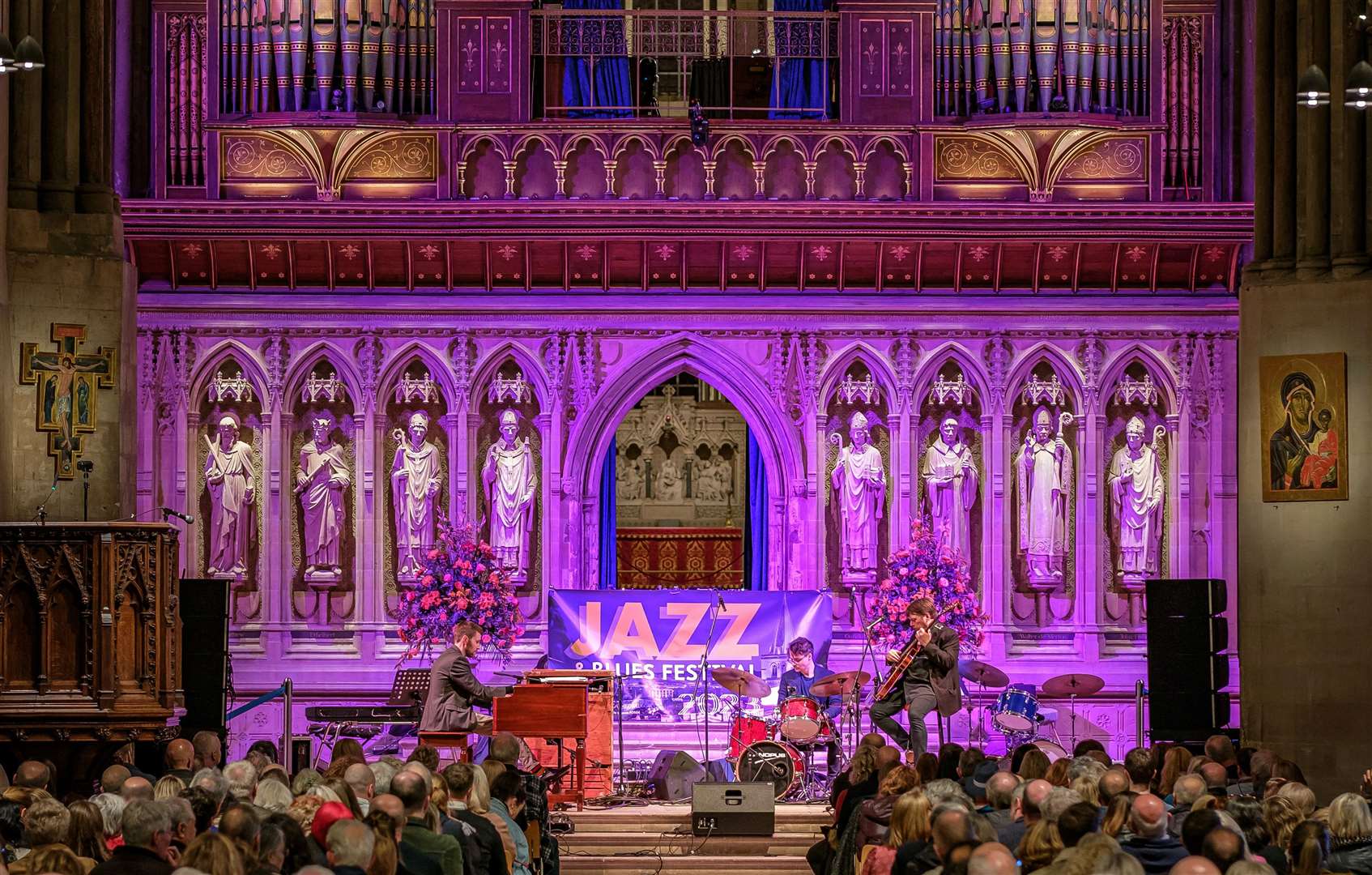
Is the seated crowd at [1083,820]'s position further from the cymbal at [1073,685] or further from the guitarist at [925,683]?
the cymbal at [1073,685]

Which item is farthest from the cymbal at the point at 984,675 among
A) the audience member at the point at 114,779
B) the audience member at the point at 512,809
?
the audience member at the point at 114,779

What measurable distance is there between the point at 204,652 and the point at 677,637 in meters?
4.93

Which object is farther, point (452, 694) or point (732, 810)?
point (452, 694)

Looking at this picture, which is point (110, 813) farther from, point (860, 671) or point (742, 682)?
point (860, 671)

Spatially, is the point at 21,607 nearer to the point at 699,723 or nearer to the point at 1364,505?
the point at 699,723

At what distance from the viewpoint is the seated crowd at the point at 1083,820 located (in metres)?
6.96

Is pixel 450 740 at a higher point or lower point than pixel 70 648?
lower

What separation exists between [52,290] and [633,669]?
602 cm

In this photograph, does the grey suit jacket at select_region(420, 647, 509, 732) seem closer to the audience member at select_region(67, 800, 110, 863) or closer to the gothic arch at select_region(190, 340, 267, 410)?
the gothic arch at select_region(190, 340, 267, 410)

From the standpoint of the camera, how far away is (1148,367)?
63.7 feet

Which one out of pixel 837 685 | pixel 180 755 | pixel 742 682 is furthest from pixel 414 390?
pixel 180 755

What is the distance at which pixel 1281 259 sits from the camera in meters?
15.3

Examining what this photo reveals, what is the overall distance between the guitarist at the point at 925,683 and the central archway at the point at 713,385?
15.5 ft

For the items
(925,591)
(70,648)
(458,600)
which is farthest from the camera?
(925,591)
